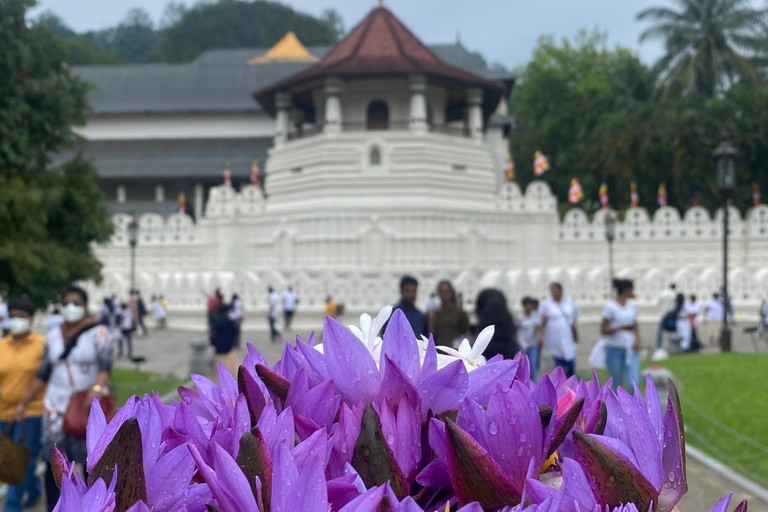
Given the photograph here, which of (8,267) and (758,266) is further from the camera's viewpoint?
(758,266)

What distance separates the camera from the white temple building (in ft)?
67.5

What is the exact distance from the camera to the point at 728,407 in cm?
851

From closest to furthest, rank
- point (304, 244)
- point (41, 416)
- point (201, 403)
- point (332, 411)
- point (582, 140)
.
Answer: point (332, 411)
point (201, 403)
point (41, 416)
point (304, 244)
point (582, 140)

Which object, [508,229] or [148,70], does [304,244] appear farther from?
[148,70]

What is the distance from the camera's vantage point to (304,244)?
22.8m

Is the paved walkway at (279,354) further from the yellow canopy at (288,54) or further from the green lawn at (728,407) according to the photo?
the yellow canopy at (288,54)

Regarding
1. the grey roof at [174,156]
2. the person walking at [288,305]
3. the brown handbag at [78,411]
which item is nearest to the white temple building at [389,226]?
the person walking at [288,305]

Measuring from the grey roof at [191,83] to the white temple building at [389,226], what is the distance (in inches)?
430

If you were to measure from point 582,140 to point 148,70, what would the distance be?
26.5m

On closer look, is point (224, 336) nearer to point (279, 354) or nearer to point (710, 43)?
point (279, 354)

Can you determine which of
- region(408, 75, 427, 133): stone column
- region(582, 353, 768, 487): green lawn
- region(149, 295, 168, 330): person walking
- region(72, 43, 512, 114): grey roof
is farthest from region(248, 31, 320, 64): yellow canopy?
region(582, 353, 768, 487): green lawn

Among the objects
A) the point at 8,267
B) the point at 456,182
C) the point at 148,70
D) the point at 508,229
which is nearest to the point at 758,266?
the point at 508,229

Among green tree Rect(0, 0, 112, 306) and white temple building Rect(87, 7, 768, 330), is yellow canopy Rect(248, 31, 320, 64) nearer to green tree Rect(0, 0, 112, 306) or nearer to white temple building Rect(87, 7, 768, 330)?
→ white temple building Rect(87, 7, 768, 330)

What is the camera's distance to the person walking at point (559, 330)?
8133 mm
